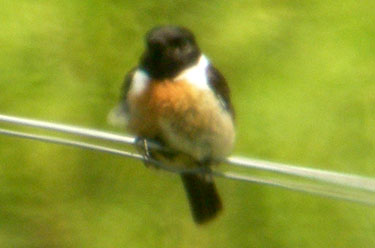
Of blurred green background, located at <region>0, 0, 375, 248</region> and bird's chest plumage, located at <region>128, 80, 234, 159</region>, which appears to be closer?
bird's chest plumage, located at <region>128, 80, 234, 159</region>

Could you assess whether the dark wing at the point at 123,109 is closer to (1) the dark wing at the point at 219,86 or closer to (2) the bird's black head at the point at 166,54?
(2) the bird's black head at the point at 166,54

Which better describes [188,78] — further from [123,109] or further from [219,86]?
[123,109]

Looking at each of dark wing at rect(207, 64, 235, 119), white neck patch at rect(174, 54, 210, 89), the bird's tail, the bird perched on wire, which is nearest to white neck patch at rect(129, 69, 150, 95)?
the bird perched on wire

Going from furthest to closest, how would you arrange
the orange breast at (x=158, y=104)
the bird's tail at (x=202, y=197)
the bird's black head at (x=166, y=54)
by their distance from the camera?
the bird's tail at (x=202, y=197) → the bird's black head at (x=166, y=54) → the orange breast at (x=158, y=104)

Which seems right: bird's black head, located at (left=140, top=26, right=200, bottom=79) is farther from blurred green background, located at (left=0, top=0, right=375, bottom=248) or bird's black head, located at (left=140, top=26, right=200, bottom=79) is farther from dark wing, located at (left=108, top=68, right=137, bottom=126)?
blurred green background, located at (left=0, top=0, right=375, bottom=248)

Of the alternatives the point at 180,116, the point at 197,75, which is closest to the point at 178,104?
the point at 180,116

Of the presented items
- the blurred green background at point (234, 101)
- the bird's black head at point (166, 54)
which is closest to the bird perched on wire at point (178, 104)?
the bird's black head at point (166, 54)

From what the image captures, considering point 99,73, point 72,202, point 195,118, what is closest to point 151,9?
point 99,73

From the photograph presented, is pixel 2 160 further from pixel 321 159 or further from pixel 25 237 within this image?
pixel 321 159
